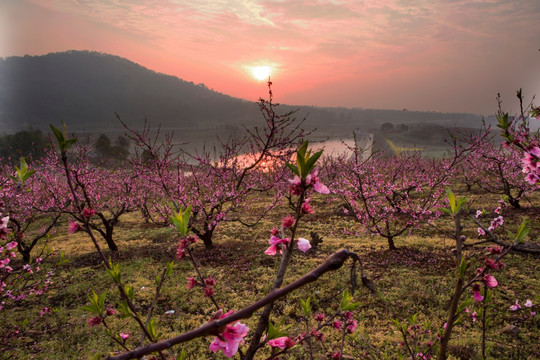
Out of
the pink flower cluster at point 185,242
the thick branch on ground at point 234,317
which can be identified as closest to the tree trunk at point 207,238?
the pink flower cluster at point 185,242

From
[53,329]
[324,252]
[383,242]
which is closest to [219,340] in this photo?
[53,329]

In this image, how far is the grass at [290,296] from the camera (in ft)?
18.7

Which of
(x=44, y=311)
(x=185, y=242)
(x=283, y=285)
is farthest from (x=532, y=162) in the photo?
(x=44, y=311)

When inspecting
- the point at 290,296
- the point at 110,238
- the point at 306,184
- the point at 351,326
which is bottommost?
the point at 110,238

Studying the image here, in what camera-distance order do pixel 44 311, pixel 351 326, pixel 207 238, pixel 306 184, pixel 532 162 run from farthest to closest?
pixel 207 238 < pixel 44 311 < pixel 351 326 < pixel 532 162 < pixel 306 184

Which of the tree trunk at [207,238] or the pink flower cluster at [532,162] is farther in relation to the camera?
the tree trunk at [207,238]

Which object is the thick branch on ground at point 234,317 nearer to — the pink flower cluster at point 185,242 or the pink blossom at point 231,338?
the pink blossom at point 231,338

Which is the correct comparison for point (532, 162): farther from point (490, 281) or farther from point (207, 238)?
point (207, 238)

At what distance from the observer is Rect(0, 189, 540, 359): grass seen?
5.70 meters

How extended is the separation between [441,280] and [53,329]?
10282 millimetres

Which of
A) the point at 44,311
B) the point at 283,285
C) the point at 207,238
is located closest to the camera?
the point at 44,311

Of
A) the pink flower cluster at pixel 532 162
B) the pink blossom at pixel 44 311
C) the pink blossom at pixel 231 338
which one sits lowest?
the pink blossom at pixel 44 311

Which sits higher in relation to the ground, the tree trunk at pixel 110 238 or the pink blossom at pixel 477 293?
the pink blossom at pixel 477 293

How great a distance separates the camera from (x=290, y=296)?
7684 millimetres
